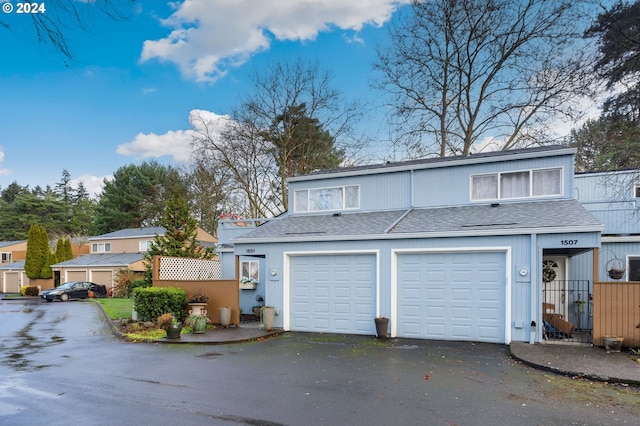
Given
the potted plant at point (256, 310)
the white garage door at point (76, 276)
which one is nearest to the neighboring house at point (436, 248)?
the potted plant at point (256, 310)

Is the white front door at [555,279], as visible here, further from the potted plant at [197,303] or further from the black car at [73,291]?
the black car at [73,291]

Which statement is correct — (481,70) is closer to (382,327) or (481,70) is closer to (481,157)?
(481,157)

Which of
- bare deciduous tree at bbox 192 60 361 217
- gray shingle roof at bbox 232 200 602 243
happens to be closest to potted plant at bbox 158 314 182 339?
gray shingle roof at bbox 232 200 602 243

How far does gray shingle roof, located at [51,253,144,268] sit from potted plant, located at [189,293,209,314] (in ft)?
75.0

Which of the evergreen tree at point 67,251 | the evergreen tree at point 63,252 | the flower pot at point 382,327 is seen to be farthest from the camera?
the evergreen tree at point 67,251

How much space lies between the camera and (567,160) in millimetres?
13023

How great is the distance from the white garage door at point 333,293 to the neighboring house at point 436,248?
31 mm

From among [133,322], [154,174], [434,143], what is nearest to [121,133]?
[133,322]

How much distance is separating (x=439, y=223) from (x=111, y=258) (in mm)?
34368

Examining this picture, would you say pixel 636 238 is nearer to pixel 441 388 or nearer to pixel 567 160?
pixel 567 160

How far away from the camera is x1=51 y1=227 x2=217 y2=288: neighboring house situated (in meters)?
36.4

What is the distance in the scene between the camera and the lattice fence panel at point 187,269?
52.3ft

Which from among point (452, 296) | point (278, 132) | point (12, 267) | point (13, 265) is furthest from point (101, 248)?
point (452, 296)

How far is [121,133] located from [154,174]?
29.0 meters
